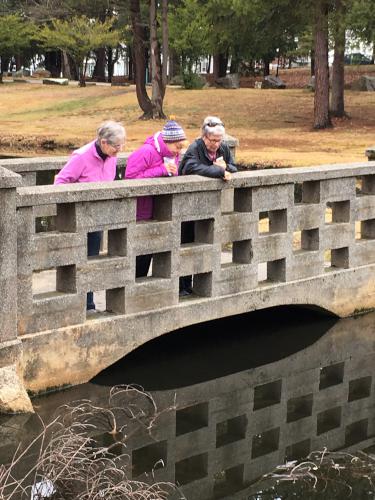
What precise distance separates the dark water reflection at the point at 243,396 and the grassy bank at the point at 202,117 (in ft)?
57.6

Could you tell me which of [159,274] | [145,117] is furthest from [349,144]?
[159,274]

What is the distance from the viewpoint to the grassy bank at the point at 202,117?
33125 millimetres

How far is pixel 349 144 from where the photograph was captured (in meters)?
33.6

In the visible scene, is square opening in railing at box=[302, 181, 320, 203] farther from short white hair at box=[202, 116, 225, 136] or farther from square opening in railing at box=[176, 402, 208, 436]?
square opening in railing at box=[176, 402, 208, 436]

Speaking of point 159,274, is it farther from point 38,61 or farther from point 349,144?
point 38,61

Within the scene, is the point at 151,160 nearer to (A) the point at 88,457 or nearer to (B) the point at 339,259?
(B) the point at 339,259

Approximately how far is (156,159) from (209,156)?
1.98 ft

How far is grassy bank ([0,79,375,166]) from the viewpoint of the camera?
33.1 metres

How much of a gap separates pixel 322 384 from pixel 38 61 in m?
96.5

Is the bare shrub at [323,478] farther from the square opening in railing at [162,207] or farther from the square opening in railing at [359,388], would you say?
the square opening in railing at [162,207]

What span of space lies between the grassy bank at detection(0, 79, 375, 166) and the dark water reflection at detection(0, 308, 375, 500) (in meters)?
17.6

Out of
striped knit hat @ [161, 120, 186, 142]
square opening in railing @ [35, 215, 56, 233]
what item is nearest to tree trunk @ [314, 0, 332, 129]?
square opening in railing @ [35, 215, 56, 233]

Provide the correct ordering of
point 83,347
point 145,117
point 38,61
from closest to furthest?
point 83,347 → point 145,117 → point 38,61

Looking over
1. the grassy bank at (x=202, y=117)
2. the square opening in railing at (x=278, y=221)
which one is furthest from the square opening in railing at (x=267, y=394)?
the grassy bank at (x=202, y=117)
